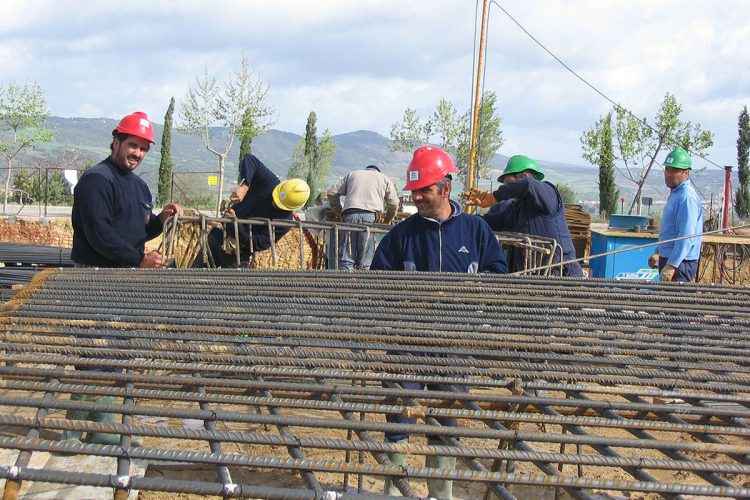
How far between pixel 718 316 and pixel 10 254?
523 centimetres

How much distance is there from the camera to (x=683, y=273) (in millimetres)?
5520

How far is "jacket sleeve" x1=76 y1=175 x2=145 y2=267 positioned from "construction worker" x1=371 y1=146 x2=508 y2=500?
1.58 meters

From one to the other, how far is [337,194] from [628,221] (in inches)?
180

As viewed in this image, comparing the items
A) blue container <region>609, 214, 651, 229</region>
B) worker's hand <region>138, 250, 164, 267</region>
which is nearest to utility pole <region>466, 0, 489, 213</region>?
blue container <region>609, 214, 651, 229</region>

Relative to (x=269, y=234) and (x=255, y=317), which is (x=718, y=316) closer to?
(x=255, y=317)

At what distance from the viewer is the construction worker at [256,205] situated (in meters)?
6.10

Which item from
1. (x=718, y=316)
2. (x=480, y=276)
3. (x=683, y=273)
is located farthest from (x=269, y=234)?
(x=718, y=316)

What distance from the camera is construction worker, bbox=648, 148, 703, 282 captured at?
5391 mm

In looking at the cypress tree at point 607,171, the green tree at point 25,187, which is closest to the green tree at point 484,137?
the cypress tree at point 607,171

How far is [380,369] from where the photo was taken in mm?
2324

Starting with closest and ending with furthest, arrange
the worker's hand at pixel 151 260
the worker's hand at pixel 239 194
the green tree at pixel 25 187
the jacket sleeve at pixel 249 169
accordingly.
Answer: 1. the worker's hand at pixel 151 260
2. the worker's hand at pixel 239 194
3. the jacket sleeve at pixel 249 169
4. the green tree at pixel 25 187

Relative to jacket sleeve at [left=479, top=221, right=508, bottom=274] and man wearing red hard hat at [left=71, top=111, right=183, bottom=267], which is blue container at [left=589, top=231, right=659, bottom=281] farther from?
man wearing red hard hat at [left=71, top=111, right=183, bottom=267]

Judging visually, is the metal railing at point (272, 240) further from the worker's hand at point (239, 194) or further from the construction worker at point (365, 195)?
the construction worker at point (365, 195)

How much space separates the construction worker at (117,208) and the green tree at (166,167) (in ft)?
94.3
